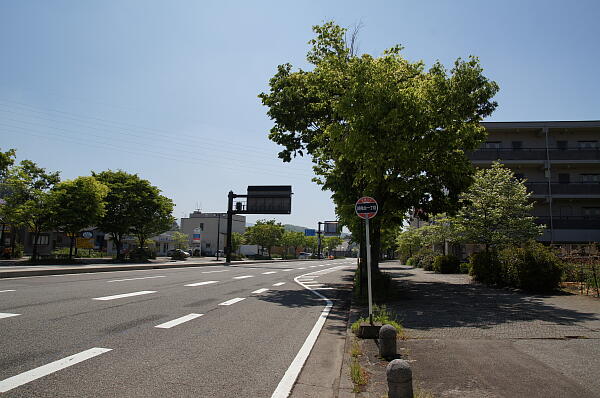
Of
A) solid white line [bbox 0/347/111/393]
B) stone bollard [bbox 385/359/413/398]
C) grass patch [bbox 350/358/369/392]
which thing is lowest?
grass patch [bbox 350/358/369/392]

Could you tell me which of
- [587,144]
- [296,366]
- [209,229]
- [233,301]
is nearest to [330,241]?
[209,229]

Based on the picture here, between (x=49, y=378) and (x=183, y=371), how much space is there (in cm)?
137

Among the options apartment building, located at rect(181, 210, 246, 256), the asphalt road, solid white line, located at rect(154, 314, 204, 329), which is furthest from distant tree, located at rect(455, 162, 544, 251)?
apartment building, located at rect(181, 210, 246, 256)

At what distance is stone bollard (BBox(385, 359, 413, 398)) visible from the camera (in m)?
3.62

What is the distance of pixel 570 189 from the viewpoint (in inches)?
1341

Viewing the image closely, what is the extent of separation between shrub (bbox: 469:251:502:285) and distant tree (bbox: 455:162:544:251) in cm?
324

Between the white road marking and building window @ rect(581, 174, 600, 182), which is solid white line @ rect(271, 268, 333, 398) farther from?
building window @ rect(581, 174, 600, 182)

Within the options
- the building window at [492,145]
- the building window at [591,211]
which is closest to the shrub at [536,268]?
the building window at [492,145]

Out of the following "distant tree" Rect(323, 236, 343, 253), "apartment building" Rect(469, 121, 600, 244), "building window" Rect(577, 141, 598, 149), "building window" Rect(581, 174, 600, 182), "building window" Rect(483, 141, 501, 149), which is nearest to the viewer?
"apartment building" Rect(469, 121, 600, 244)

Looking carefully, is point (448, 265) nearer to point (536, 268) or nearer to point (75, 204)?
point (536, 268)

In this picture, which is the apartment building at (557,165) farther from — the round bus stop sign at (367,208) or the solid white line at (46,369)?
the solid white line at (46,369)

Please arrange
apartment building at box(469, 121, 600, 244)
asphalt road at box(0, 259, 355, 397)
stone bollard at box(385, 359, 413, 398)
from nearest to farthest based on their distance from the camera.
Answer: stone bollard at box(385, 359, 413, 398) → asphalt road at box(0, 259, 355, 397) → apartment building at box(469, 121, 600, 244)

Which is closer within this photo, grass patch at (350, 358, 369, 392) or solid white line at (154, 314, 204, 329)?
grass patch at (350, 358, 369, 392)

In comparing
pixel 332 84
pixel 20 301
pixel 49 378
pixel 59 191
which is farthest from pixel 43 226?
pixel 49 378
